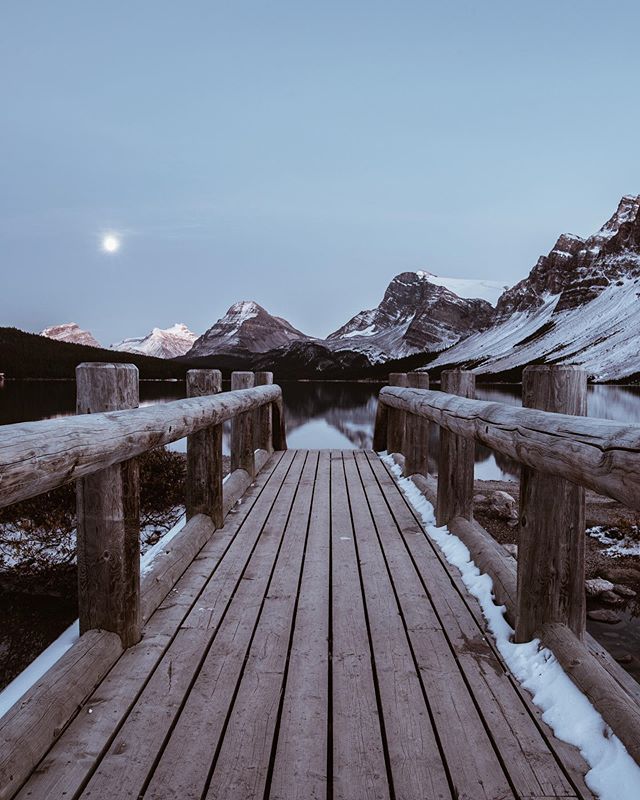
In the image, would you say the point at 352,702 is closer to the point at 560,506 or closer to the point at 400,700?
the point at 400,700

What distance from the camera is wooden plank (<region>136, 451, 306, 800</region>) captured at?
1.65 m

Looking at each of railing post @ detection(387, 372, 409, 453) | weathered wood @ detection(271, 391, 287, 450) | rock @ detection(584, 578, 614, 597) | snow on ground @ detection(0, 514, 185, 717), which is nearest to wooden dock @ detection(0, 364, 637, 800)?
snow on ground @ detection(0, 514, 185, 717)

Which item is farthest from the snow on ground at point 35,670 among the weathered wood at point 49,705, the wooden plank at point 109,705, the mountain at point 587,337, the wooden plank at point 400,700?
the mountain at point 587,337

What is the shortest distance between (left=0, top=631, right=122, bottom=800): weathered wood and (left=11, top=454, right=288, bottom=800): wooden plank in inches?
1.3

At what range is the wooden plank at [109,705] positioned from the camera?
1.63 meters

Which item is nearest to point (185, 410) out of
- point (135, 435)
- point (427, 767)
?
point (135, 435)

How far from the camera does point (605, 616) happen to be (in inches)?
200

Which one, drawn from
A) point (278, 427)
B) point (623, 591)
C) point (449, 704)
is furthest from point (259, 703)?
point (278, 427)

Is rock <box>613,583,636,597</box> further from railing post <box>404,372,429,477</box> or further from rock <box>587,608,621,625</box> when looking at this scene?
railing post <box>404,372,429,477</box>

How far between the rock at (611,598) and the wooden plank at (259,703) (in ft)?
12.4

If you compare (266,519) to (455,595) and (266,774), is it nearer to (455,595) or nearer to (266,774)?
(455,595)

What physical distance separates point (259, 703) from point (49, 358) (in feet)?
449

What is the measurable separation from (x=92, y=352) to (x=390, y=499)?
137 metres

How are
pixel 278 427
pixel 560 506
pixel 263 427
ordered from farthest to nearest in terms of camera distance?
pixel 278 427 < pixel 263 427 < pixel 560 506
